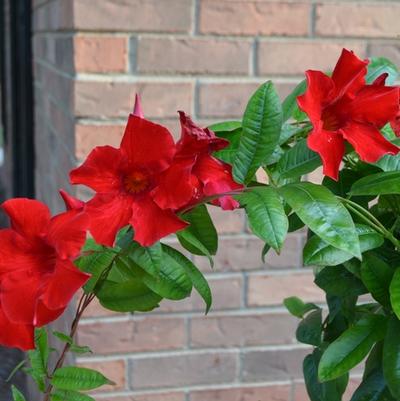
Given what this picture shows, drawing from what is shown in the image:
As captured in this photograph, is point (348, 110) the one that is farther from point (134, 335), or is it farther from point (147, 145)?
point (134, 335)

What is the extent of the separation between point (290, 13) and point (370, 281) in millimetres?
876

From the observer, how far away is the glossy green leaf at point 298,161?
0.68 m

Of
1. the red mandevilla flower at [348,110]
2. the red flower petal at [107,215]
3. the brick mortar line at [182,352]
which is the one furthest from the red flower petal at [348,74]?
the brick mortar line at [182,352]

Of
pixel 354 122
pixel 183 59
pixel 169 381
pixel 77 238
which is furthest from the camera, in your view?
pixel 169 381

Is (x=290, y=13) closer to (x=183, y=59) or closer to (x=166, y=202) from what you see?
(x=183, y=59)

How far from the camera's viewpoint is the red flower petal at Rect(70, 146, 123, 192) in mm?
601

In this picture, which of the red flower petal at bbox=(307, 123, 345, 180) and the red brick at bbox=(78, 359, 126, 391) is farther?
the red brick at bbox=(78, 359, 126, 391)

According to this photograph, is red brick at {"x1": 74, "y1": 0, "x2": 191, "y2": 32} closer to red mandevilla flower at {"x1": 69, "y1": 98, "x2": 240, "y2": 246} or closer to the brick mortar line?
the brick mortar line

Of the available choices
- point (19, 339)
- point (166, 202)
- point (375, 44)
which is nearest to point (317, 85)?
point (166, 202)

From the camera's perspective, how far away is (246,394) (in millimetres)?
1645

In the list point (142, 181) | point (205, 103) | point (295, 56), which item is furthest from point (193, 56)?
point (142, 181)

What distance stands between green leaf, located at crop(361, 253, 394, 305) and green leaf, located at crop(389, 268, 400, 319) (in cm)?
3

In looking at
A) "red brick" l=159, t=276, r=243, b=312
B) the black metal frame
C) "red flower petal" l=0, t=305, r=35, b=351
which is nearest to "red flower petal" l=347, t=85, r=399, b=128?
"red flower petal" l=0, t=305, r=35, b=351

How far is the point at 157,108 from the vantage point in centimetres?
144
